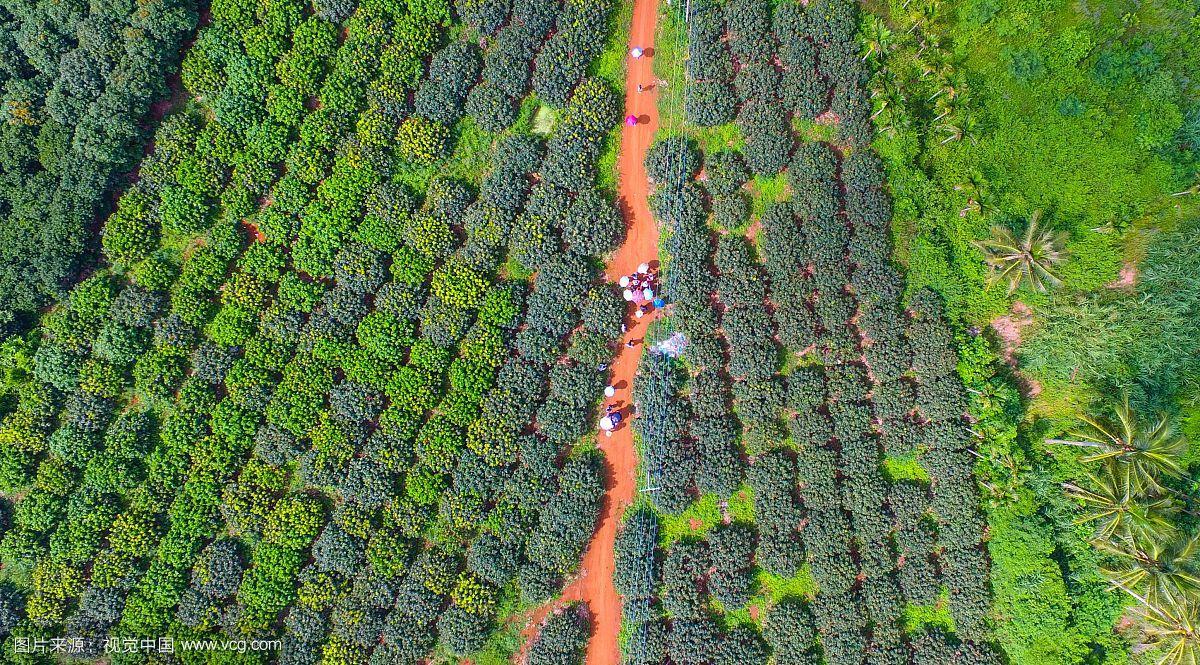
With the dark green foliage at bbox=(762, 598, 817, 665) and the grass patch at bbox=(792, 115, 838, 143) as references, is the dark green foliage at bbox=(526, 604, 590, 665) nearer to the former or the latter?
the dark green foliage at bbox=(762, 598, 817, 665)

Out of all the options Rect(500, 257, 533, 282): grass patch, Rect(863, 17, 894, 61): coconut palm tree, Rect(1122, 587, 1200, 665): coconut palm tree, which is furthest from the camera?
Rect(500, 257, 533, 282): grass patch

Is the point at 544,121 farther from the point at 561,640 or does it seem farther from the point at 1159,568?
the point at 1159,568

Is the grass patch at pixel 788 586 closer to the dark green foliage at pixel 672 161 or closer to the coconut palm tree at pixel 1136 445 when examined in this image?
the coconut palm tree at pixel 1136 445

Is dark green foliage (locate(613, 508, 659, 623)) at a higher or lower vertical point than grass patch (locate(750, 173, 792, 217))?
lower

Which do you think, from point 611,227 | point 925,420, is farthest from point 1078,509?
point 611,227

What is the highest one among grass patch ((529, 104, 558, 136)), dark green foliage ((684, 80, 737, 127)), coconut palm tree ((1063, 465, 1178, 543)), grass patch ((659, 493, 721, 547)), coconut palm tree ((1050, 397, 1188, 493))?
dark green foliage ((684, 80, 737, 127))

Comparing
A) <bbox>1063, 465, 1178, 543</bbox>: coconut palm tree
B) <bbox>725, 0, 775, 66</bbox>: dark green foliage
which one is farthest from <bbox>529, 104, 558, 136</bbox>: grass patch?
<bbox>1063, 465, 1178, 543</bbox>: coconut palm tree
